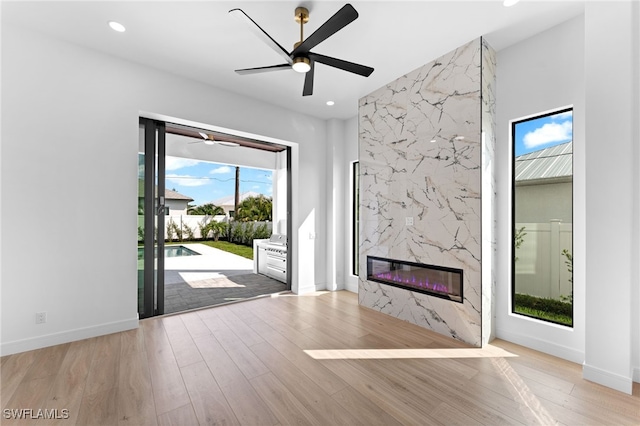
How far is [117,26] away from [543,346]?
17.0 feet

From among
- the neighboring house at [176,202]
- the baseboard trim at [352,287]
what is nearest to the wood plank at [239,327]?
the baseboard trim at [352,287]

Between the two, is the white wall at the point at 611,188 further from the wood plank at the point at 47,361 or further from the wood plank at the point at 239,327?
the wood plank at the point at 47,361

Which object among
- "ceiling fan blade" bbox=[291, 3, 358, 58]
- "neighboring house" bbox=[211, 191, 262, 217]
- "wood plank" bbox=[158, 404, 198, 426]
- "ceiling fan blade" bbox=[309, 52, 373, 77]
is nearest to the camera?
"wood plank" bbox=[158, 404, 198, 426]

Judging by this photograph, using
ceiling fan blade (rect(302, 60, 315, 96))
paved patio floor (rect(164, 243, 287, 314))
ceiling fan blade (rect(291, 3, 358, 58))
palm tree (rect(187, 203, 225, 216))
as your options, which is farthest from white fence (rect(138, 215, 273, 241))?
ceiling fan blade (rect(291, 3, 358, 58))

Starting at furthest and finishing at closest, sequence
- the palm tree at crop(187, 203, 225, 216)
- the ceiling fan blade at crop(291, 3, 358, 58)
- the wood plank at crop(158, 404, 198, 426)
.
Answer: the palm tree at crop(187, 203, 225, 216) → the ceiling fan blade at crop(291, 3, 358, 58) → the wood plank at crop(158, 404, 198, 426)

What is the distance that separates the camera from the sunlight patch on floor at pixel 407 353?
2596 millimetres

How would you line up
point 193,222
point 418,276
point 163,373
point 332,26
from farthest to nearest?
point 193,222, point 418,276, point 163,373, point 332,26

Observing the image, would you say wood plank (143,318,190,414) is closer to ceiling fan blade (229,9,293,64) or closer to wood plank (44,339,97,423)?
wood plank (44,339,97,423)

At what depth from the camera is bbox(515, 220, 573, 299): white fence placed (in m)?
2.71

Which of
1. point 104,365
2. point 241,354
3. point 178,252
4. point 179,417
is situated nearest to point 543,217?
point 241,354

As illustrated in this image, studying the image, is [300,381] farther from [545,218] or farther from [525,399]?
[545,218]

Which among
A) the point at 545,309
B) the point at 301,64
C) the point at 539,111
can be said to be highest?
the point at 301,64

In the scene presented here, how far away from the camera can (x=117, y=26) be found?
261 cm

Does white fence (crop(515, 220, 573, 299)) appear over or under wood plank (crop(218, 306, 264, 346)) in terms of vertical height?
over
